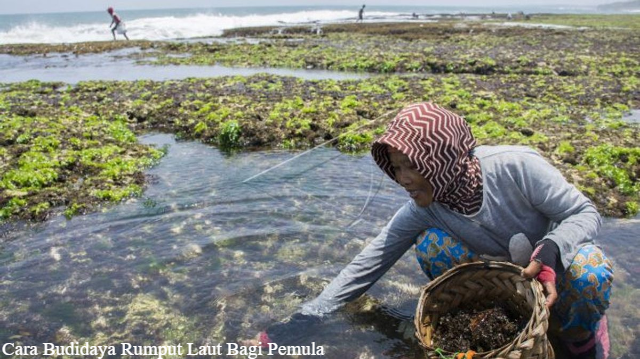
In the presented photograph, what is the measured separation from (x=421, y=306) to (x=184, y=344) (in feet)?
5.91

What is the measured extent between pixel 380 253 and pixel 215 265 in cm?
190

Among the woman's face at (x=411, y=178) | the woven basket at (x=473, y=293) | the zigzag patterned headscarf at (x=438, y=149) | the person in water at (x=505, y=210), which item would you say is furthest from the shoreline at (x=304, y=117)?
the woman's face at (x=411, y=178)

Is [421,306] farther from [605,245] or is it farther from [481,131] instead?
[481,131]

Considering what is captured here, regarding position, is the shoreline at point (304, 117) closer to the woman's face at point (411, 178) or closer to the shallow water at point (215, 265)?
the shallow water at point (215, 265)

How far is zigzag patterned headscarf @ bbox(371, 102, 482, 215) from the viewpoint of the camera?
2.46m

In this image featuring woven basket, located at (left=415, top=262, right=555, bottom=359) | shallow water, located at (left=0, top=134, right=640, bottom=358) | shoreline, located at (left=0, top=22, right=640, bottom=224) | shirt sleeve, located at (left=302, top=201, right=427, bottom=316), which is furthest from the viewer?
shoreline, located at (left=0, top=22, right=640, bottom=224)

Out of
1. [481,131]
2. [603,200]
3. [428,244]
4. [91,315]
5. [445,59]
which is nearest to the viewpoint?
[428,244]

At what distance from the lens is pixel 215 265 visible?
4.48m

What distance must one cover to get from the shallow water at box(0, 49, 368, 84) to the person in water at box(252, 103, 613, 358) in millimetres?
13642

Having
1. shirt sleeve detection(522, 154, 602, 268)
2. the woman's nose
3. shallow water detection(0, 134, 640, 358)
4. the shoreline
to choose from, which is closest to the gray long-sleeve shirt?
shirt sleeve detection(522, 154, 602, 268)

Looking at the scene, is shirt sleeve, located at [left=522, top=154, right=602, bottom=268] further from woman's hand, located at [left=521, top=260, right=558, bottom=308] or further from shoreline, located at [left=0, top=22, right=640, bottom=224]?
shoreline, located at [left=0, top=22, right=640, bottom=224]

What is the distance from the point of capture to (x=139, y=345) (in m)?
3.44

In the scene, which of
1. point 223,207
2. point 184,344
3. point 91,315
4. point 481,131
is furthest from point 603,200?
point 91,315

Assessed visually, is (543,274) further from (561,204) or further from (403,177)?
(403,177)
